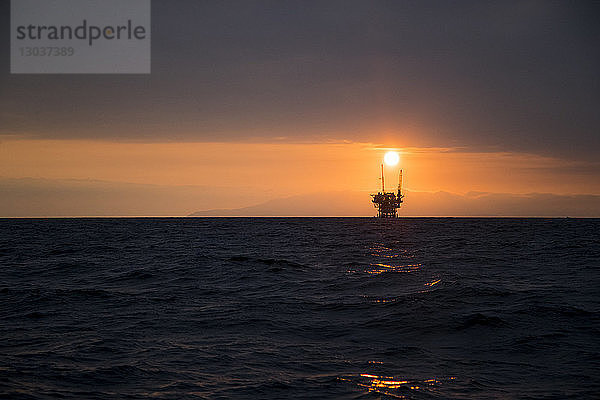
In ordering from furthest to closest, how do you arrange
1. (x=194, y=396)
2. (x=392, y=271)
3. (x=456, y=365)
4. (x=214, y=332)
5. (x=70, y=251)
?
(x=70, y=251) → (x=392, y=271) → (x=214, y=332) → (x=456, y=365) → (x=194, y=396)

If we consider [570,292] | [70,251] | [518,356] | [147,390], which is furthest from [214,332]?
[70,251]

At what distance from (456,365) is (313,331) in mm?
4074

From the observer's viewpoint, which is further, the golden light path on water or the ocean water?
the ocean water

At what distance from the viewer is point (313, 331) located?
14.1 metres

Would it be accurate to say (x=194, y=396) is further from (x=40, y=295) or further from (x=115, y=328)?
(x=40, y=295)

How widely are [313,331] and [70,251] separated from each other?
34.1 m

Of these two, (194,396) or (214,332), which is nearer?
(194,396)

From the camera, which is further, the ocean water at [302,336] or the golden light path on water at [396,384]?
the ocean water at [302,336]

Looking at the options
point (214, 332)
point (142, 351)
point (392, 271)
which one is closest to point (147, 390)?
point (142, 351)

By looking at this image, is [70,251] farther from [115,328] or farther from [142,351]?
[142,351]

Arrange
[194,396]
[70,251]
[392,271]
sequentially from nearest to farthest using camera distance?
[194,396] → [392,271] → [70,251]

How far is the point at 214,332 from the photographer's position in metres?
13.8

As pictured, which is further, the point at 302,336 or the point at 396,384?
the point at 302,336

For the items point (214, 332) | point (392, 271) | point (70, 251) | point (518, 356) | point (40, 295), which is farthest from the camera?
point (70, 251)
